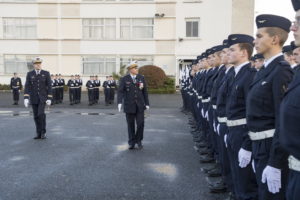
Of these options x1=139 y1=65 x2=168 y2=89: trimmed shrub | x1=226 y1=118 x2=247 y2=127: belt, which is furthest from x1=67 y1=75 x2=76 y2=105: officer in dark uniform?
x1=226 y1=118 x2=247 y2=127: belt

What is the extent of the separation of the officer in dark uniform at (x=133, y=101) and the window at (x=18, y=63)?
90.6ft

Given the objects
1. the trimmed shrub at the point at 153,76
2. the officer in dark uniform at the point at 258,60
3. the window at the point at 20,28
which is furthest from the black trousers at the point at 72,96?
the officer in dark uniform at the point at 258,60

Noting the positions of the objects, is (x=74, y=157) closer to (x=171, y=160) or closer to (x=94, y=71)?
(x=171, y=160)

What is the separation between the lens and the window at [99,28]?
33688mm

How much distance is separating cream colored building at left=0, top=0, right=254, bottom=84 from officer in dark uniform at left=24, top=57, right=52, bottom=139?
23580 millimetres

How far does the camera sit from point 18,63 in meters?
34.0

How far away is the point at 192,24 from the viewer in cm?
3253

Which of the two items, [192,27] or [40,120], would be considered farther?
[192,27]

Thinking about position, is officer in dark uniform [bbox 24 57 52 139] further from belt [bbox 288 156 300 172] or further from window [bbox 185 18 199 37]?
window [bbox 185 18 199 37]

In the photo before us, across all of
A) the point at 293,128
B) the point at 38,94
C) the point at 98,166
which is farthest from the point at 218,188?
the point at 38,94

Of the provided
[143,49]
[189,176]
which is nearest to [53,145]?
[189,176]

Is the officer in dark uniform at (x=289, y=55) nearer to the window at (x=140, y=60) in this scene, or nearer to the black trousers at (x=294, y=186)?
the black trousers at (x=294, y=186)

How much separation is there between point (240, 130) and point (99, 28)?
3122cm

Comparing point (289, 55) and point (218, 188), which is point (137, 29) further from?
point (218, 188)
